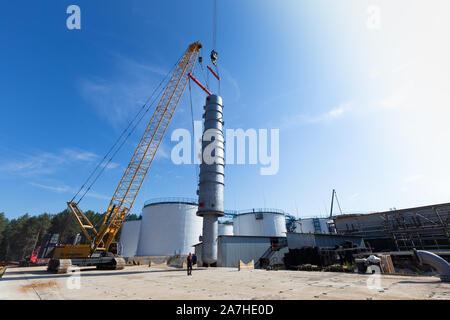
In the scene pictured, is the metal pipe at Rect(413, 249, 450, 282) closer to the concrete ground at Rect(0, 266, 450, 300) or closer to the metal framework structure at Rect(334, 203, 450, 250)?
the concrete ground at Rect(0, 266, 450, 300)

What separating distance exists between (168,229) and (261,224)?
73.8 feet

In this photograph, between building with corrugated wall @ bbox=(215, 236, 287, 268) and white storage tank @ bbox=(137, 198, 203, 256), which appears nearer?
building with corrugated wall @ bbox=(215, 236, 287, 268)

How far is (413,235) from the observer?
34750mm

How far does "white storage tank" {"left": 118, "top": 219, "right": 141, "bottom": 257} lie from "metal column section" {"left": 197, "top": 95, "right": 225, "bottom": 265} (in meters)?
37.1

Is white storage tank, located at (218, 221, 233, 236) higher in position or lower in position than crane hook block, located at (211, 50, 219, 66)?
lower

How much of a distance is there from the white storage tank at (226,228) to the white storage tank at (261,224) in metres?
5.29

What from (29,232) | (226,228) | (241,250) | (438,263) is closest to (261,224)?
(226,228)

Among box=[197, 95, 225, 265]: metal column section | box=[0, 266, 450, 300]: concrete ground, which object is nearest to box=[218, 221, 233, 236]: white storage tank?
box=[197, 95, 225, 265]: metal column section

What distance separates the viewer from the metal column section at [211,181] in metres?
23.0

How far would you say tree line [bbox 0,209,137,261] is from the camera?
90.4 m

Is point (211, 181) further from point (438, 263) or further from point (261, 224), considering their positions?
point (261, 224)

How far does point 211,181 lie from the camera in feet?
79.4

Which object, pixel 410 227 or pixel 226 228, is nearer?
pixel 410 227

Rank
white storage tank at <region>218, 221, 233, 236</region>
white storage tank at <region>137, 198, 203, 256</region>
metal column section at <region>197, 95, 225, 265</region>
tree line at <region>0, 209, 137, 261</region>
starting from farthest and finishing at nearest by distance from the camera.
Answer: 1. tree line at <region>0, 209, 137, 261</region>
2. white storage tank at <region>218, 221, 233, 236</region>
3. white storage tank at <region>137, 198, 203, 256</region>
4. metal column section at <region>197, 95, 225, 265</region>
